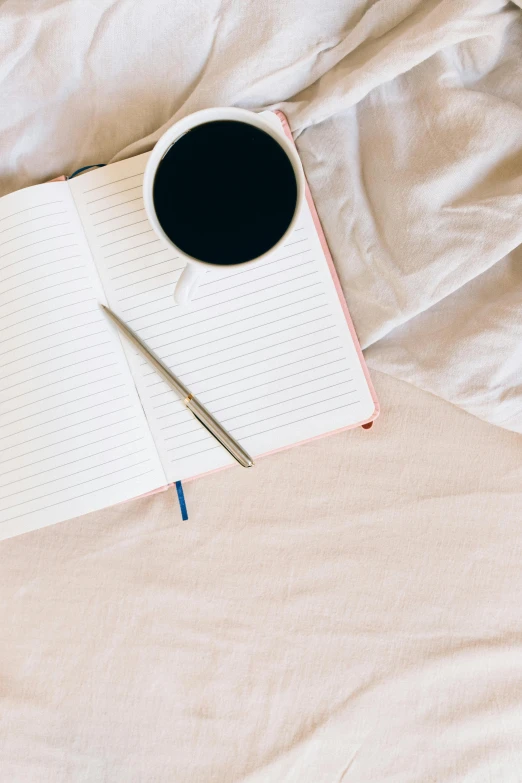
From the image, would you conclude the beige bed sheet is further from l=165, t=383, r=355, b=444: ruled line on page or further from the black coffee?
the black coffee

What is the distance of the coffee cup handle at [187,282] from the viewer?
1.43ft

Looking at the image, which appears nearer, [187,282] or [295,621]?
[187,282]

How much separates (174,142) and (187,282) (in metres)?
0.10

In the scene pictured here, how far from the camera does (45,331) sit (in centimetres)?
50

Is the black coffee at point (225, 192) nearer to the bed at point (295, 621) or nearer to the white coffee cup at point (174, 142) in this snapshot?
the white coffee cup at point (174, 142)

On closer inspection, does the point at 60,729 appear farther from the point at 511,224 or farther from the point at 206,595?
the point at 511,224

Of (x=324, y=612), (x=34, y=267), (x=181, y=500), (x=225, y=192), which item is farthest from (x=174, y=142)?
(x=324, y=612)

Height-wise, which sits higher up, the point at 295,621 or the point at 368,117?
the point at 368,117

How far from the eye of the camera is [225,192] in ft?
1.42

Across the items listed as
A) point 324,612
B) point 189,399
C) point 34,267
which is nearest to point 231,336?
point 189,399

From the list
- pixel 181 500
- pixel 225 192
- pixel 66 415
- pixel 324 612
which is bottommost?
pixel 324 612

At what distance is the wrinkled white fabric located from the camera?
494 millimetres

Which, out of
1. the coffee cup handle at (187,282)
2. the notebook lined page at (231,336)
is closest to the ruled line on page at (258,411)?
the notebook lined page at (231,336)

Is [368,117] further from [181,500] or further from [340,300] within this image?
[181,500]
